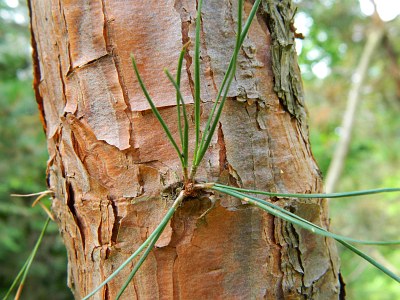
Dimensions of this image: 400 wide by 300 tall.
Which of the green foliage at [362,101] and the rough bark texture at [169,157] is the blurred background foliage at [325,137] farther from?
the rough bark texture at [169,157]

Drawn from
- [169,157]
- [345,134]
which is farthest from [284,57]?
[345,134]

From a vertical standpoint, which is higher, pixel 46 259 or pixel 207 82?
pixel 207 82

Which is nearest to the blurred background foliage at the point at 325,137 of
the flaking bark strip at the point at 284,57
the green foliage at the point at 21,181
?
the green foliage at the point at 21,181

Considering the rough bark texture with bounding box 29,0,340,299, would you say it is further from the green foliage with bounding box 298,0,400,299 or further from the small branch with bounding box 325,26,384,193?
the green foliage with bounding box 298,0,400,299

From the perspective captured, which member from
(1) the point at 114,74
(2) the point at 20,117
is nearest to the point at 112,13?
(1) the point at 114,74

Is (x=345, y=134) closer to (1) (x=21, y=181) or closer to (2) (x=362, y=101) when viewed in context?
(2) (x=362, y=101)

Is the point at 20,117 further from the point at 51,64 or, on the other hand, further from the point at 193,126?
the point at 193,126
